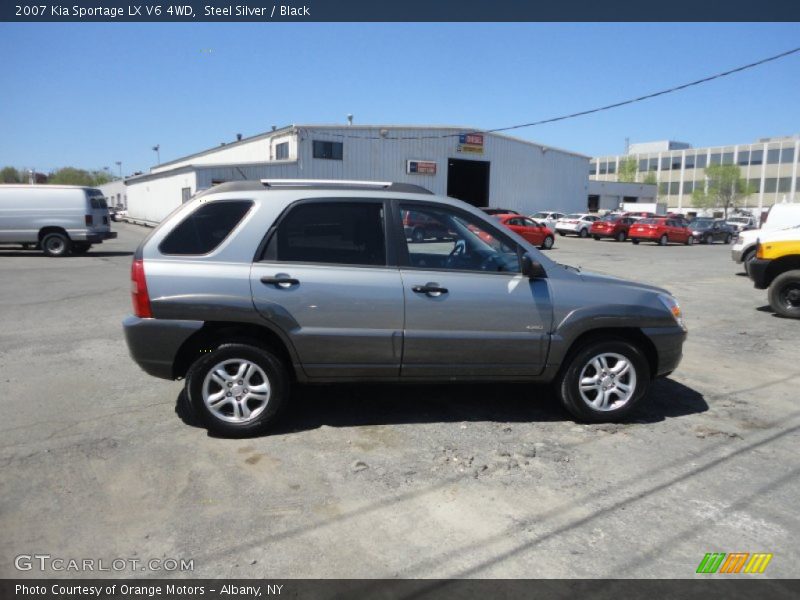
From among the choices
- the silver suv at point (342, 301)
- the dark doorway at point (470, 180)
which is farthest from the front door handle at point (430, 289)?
the dark doorway at point (470, 180)

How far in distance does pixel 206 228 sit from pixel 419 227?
160 centimetres

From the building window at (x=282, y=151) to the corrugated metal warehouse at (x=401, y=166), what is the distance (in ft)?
0.20

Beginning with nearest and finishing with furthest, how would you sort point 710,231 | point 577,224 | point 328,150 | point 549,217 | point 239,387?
1. point 239,387
2. point 328,150
3. point 710,231
4. point 577,224
5. point 549,217

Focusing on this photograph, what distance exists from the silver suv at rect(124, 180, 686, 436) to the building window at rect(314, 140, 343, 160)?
103 ft

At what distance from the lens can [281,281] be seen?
4309 mm

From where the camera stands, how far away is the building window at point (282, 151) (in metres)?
35.5

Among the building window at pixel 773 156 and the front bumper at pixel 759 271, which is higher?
the building window at pixel 773 156

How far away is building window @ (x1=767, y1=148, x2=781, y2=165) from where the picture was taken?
91.8m

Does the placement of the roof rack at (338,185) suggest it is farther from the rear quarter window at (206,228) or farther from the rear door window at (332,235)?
the rear quarter window at (206,228)

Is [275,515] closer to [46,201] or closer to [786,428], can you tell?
[786,428]

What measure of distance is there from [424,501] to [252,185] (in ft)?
8.94

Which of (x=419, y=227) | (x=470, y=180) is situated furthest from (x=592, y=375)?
(x=470, y=180)

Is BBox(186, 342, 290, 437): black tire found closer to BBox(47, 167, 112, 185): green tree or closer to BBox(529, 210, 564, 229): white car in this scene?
BBox(529, 210, 564, 229): white car

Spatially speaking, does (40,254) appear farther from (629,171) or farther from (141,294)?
(629,171)
